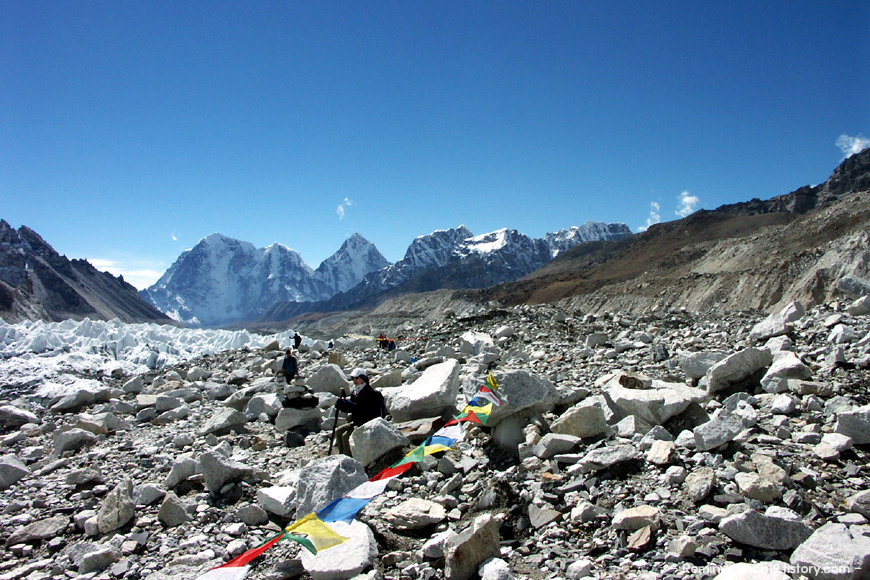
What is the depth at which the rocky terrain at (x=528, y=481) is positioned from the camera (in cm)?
345

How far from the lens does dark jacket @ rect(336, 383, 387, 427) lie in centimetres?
673

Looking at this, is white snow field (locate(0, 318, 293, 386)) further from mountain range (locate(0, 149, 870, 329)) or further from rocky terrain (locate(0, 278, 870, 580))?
mountain range (locate(0, 149, 870, 329))

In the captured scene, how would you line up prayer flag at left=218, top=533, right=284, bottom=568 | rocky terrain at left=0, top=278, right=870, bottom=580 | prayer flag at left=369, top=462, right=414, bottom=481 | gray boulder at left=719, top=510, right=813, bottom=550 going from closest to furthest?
1. gray boulder at left=719, top=510, right=813, bottom=550
2. rocky terrain at left=0, top=278, right=870, bottom=580
3. prayer flag at left=218, top=533, right=284, bottom=568
4. prayer flag at left=369, top=462, right=414, bottom=481

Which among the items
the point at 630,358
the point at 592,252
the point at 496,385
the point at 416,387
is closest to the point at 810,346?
the point at 630,358

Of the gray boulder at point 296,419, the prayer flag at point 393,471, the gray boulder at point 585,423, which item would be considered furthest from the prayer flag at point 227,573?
the gray boulder at point 296,419

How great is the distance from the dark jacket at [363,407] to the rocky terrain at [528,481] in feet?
1.66

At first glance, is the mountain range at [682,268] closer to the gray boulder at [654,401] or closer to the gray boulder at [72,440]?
the gray boulder at [654,401]

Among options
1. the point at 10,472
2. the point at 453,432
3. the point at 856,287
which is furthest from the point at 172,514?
the point at 856,287

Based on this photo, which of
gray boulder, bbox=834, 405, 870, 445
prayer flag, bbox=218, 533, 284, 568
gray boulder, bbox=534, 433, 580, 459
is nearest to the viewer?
prayer flag, bbox=218, 533, 284, 568

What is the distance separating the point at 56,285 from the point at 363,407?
6777 inches

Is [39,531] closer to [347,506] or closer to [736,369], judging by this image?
[347,506]

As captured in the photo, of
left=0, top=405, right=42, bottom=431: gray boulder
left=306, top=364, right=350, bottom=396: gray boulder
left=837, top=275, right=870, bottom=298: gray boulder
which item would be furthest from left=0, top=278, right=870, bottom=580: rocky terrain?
left=837, top=275, right=870, bottom=298: gray boulder

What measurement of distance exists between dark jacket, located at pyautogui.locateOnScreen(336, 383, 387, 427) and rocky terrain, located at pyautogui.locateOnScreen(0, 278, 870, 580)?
1.66ft

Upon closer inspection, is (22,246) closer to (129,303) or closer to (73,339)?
(129,303)
